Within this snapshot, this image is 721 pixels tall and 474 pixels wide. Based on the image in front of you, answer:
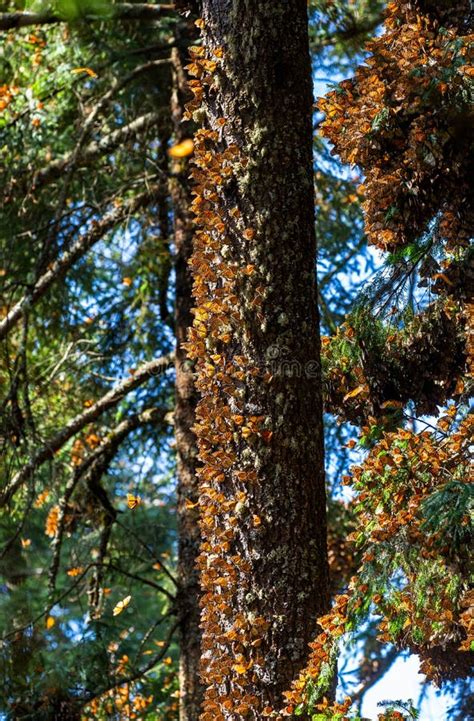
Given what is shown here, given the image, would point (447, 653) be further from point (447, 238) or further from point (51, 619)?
point (51, 619)

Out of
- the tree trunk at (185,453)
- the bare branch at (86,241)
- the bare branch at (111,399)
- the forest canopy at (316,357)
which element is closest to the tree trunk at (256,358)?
the forest canopy at (316,357)

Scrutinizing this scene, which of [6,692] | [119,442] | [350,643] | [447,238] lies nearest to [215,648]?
[350,643]

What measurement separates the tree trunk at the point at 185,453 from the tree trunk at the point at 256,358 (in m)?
2.18

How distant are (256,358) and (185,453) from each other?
2.94 meters

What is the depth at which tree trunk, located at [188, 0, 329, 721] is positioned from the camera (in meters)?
4.12

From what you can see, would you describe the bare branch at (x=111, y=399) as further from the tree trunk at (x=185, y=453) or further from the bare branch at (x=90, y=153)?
the bare branch at (x=90, y=153)

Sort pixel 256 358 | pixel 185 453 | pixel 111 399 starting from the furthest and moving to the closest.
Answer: pixel 111 399
pixel 185 453
pixel 256 358

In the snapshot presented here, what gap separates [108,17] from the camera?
683 cm

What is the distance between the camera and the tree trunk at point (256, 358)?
4121mm

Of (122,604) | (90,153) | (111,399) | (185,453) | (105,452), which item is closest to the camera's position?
(122,604)

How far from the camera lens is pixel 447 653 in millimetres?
4184

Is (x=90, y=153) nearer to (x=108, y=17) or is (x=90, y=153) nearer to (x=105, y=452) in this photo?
(x=108, y=17)

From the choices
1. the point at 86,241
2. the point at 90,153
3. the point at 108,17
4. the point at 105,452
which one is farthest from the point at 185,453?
the point at 108,17

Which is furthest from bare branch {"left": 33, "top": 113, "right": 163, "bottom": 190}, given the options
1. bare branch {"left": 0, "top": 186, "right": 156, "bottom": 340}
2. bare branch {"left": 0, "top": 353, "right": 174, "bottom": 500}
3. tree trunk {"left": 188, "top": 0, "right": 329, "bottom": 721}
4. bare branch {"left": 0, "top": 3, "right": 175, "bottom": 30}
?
tree trunk {"left": 188, "top": 0, "right": 329, "bottom": 721}
